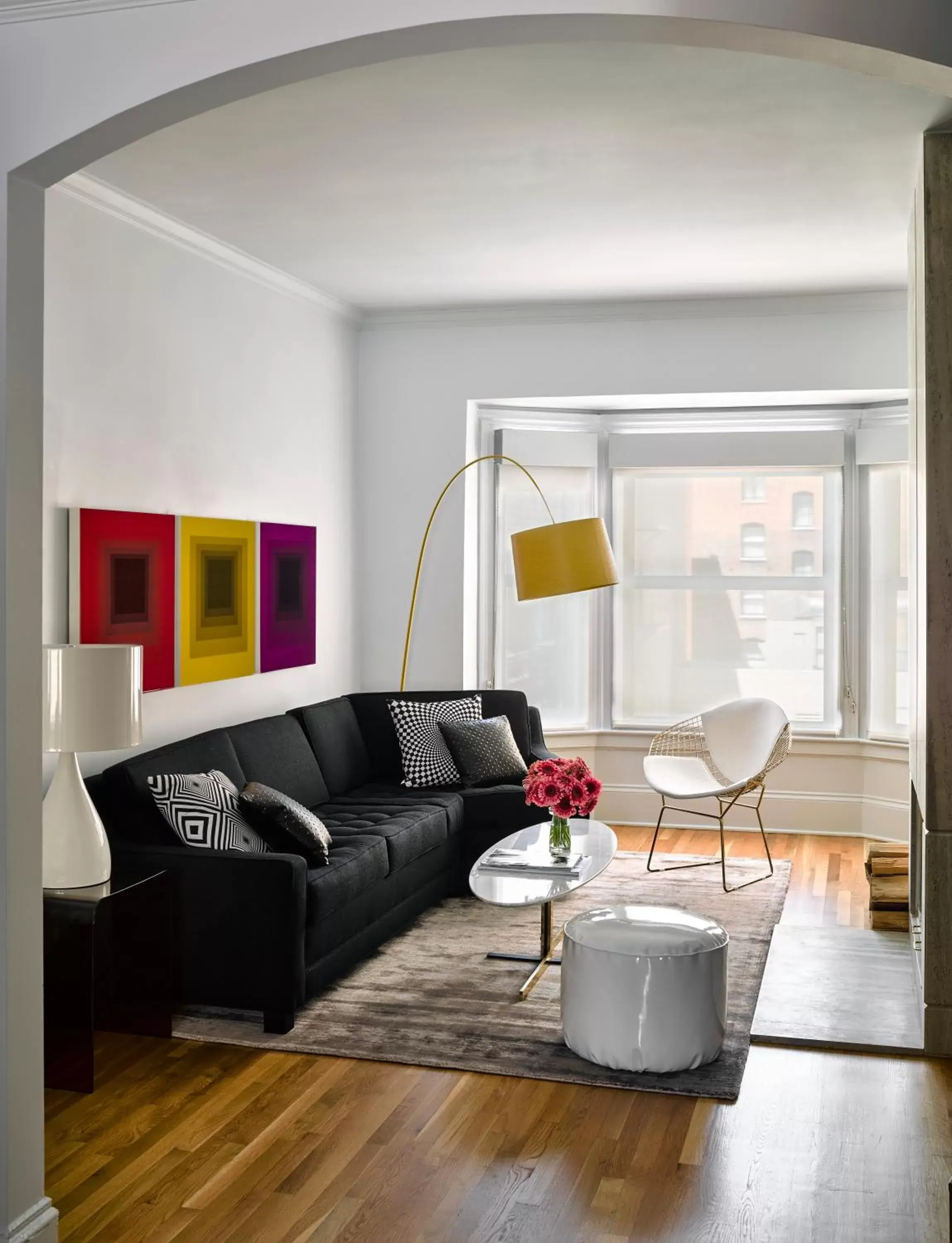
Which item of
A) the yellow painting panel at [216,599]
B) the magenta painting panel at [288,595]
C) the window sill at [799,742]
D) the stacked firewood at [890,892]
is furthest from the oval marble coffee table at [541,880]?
the window sill at [799,742]

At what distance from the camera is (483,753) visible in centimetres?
589

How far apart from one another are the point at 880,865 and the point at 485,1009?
205 cm

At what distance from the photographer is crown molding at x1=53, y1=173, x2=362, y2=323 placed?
4465 millimetres

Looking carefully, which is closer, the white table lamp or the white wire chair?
the white table lamp

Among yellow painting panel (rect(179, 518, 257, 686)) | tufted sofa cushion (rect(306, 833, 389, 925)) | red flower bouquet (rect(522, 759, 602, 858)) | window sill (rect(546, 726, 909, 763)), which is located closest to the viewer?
tufted sofa cushion (rect(306, 833, 389, 925))

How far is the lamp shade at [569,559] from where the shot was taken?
5.69m

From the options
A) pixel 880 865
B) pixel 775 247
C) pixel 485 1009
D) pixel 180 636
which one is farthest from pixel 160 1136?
pixel 775 247

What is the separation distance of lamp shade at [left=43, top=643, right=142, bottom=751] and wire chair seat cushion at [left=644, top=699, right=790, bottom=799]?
3.09m

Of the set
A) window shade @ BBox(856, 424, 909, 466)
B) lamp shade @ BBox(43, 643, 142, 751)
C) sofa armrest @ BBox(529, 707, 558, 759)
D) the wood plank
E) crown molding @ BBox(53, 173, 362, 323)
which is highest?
crown molding @ BBox(53, 173, 362, 323)

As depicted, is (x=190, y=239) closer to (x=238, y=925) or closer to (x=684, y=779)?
(x=238, y=925)

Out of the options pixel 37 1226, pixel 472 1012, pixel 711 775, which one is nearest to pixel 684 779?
pixel 711 775

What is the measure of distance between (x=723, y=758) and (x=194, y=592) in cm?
292

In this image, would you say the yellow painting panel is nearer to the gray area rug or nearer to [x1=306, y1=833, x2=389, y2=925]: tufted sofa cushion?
[x1=306, y1=833, x2=389, y2=925]: tufted sofa cushion

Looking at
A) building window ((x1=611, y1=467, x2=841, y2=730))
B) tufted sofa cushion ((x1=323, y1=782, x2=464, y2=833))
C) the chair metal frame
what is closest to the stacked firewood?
the chair metal frame
